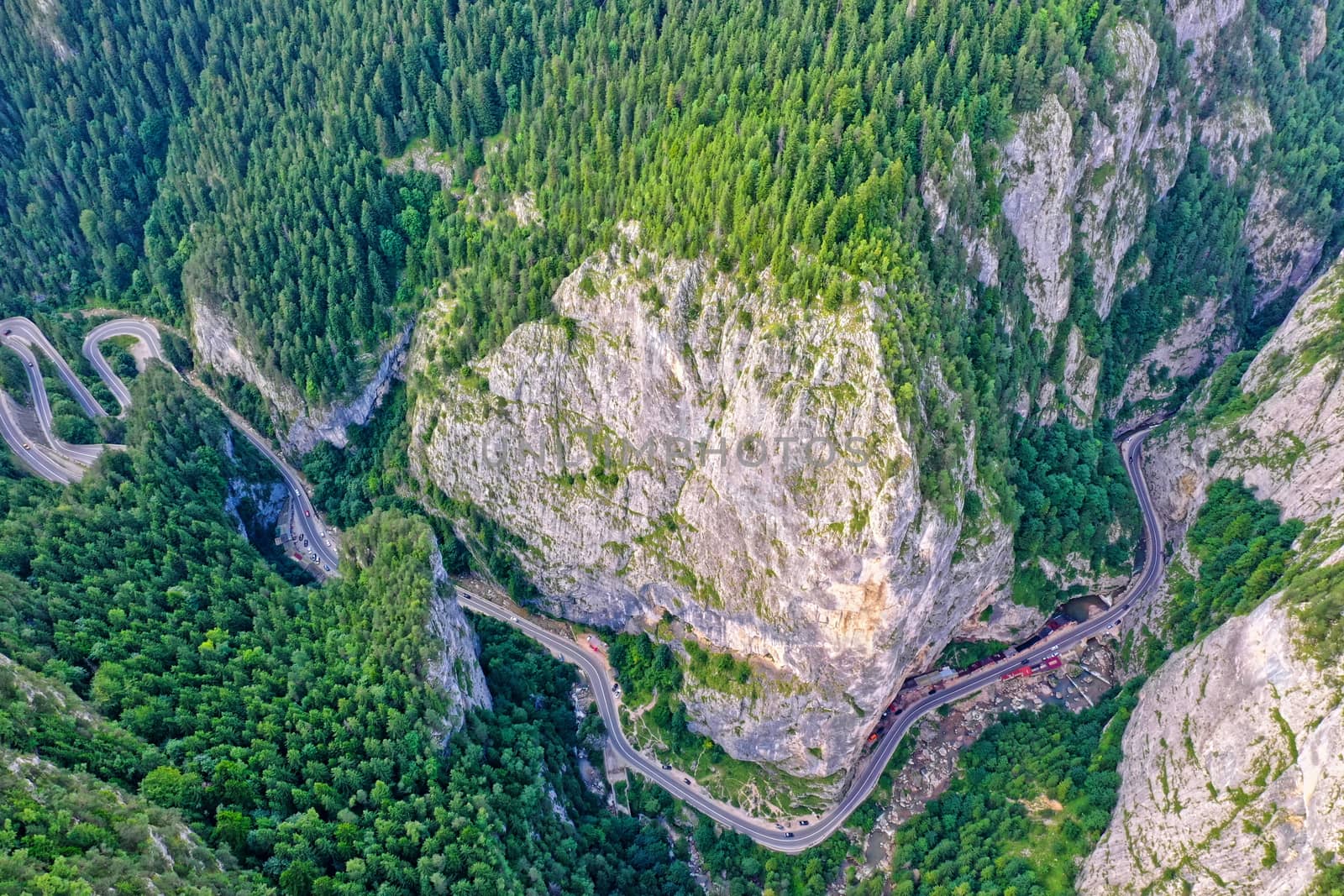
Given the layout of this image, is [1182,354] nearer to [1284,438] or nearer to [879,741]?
[1284,438]

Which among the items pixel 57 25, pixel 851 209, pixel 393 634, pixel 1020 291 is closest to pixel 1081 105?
pixel 1020 291

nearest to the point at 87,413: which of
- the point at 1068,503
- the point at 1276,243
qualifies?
the point at 1068,503

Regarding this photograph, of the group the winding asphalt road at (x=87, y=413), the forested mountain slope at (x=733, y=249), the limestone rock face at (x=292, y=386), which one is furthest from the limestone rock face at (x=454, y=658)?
the limestone rock face at (x=292, y=386)

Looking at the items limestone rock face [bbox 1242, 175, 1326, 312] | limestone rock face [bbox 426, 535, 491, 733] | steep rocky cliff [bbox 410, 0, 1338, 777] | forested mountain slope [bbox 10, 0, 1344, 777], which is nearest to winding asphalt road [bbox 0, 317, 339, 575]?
forested mountain slope [bbox 10, 0, 1344, 777]

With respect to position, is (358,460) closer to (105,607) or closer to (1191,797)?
(105,607)

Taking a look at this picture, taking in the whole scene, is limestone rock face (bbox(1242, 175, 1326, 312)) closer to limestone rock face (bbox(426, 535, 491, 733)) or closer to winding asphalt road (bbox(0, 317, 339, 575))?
limestone rock face (bbox(426, 535, 491, 733))

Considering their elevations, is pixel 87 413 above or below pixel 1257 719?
above

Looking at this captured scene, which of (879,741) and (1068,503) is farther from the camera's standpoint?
(1068,503)
